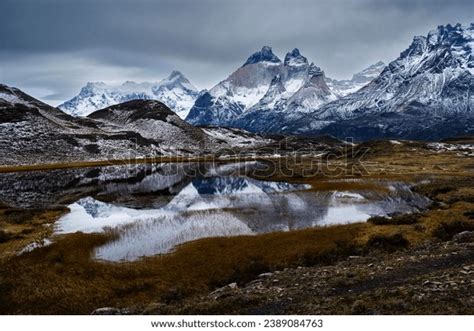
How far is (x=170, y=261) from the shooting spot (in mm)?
30016

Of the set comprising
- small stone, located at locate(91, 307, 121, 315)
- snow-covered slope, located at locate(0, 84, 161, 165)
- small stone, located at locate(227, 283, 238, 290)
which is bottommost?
small stone, located at locate(91, 307, 121, 315)

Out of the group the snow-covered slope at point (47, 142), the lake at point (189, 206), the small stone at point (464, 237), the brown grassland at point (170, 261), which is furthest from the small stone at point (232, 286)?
the snow-covered slope at point (47, 142)

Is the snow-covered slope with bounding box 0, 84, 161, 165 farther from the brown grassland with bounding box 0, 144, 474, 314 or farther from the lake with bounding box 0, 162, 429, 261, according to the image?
the brown grassland with bounding box 0, 144, 474, 314

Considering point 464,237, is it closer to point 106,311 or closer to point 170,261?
point 170,261

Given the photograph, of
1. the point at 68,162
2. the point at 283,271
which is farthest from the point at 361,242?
the point at 68,162

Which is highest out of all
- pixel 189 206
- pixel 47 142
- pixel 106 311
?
pixel 47 142

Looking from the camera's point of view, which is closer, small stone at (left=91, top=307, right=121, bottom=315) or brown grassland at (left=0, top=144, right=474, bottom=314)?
small stone at (left=91, top=307, right=121, bottom=315)

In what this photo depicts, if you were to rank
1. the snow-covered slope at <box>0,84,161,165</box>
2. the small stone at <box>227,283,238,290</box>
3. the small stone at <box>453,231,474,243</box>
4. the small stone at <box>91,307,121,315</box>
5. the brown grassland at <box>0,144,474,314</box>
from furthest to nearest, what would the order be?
1. the snow-covered slope at <box>0,84,161,165</box>
2. the small stone at <box>453,231,474,243</box>
3. the brown grassland at <box>0,144,474,314</box>
4. the small stone at <box>227,283,238,290</box>
5. the small stone at <box>91,307,121,315</box>

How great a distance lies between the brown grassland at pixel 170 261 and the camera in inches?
944

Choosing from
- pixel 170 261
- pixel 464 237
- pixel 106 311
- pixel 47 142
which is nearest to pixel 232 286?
pixel 106 311

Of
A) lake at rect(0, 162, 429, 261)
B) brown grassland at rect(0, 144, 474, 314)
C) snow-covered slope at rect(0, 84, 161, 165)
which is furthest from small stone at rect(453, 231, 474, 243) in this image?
snow-covered slope at rect(0, 84, 161, 165)

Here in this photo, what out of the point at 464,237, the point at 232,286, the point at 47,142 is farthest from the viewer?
the point at 47,142

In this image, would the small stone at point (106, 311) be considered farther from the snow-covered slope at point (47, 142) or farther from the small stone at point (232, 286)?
the snow-covered slope at point (47, 142)

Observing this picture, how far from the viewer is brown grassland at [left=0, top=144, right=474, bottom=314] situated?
2398 cm
